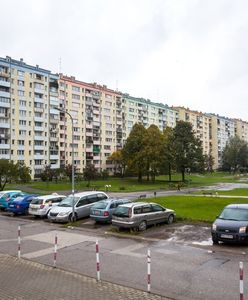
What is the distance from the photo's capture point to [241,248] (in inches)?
568

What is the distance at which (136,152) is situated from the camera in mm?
76938

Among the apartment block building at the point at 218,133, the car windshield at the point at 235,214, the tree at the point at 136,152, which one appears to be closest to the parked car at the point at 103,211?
the car windshield at the point at 235,214

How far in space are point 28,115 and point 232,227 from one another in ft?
250

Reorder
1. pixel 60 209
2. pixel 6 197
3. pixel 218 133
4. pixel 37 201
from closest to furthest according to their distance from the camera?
pixel 60 209 → pixel 37 201 → pixel 6 197 → pixel 218 133

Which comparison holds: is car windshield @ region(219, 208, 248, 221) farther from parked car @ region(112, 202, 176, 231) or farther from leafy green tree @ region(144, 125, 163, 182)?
leafy green tree @ region(144, 125, 163, 182)

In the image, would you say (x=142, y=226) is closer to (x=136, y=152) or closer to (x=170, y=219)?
(x=170, y=219)

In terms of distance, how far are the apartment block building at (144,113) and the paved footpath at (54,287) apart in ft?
342

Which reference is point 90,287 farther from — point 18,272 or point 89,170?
point 89,170

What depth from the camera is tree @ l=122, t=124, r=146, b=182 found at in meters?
74.4

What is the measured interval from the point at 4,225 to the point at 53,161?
68922 mm

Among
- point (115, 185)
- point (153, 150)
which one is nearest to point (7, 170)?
point (115, 185)

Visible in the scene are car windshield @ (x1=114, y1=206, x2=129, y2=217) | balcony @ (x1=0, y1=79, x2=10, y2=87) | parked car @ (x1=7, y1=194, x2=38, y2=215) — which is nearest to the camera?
car windshield @ (x1=114, y1=206, x2=129, y2=217)

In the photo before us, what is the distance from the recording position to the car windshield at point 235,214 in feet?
51.2

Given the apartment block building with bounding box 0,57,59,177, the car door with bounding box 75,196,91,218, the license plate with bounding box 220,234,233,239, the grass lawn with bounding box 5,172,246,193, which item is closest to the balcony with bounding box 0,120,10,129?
the apartment block building with bounding box 0,57,59,177
